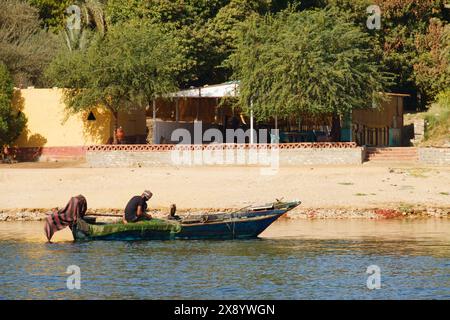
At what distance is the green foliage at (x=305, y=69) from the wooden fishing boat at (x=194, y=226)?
636 inches


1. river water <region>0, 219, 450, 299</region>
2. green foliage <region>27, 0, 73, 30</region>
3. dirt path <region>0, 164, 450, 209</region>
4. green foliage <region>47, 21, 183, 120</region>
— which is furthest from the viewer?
green foliage <region>27, 0, 73, 30</region>

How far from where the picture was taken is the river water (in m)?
29.2

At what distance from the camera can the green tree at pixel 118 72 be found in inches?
2157

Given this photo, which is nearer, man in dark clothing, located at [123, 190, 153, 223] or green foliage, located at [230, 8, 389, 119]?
man in dark clothing, located at [123, 190, 153, 223]

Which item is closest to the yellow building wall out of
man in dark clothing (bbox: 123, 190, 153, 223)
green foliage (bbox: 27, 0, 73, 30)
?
green foliage (bbox: 27, 0, 73, 30)

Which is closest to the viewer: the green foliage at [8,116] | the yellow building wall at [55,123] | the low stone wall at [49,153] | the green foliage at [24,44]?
the green foliage at [8,116]

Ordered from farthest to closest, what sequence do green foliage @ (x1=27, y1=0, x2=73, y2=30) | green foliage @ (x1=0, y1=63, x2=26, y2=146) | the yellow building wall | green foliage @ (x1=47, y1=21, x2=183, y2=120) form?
1. green foliage @ (x1=27, y1=0, x2=73, y2=30)
2. the yellow building wall
3. green foliage @ (x1=0, y1=63, x2=26, y2=146)
4. green foliage @ (x1=47, y1=21, x2=183, y2=120)

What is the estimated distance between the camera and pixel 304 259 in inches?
1323

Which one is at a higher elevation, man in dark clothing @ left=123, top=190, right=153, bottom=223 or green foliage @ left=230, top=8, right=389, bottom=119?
green foliage @ left=230, top=8, right=389, bottom=119

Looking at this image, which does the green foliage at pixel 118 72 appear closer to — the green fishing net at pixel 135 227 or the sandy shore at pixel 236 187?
the sandy shore at pixel 236 187

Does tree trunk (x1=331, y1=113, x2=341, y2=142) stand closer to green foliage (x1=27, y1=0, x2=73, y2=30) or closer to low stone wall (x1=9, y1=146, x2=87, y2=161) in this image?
low stone wall (x1=9, y1=146, x2=87, y2=161)

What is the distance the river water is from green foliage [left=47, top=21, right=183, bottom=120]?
1523 centimetres

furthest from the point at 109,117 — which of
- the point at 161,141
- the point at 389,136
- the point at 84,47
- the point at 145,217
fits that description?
the point at 145,217

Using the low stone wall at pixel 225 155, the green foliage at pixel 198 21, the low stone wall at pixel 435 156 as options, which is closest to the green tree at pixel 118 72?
the low stone wall at pixel 225 155
